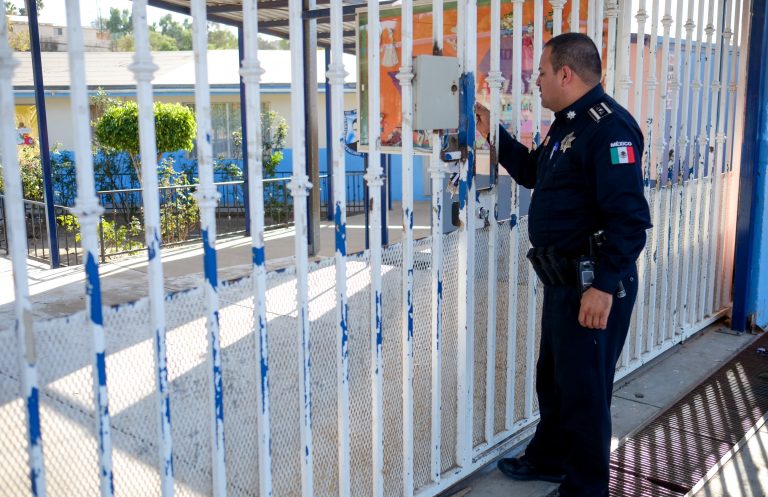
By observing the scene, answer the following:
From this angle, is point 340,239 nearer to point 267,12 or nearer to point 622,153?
point 622,153

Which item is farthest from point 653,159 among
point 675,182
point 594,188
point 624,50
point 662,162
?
point 594,188

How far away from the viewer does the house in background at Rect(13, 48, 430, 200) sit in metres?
17.4

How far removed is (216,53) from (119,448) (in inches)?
876

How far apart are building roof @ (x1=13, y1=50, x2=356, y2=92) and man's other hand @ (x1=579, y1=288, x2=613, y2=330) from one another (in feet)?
44.2

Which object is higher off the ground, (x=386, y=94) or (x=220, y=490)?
(x=386, y=94)

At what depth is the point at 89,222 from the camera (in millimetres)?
1755

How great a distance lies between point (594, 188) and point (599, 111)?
0.33 m

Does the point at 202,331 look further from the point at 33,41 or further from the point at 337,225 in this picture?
the point at 33,41

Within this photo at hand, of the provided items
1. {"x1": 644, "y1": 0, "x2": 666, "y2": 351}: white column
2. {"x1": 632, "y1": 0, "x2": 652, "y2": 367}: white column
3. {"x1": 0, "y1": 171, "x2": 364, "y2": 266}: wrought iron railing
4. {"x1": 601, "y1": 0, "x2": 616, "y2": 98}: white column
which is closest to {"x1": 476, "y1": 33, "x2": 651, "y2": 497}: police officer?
{"x1": 601, "y1": 0, "x2": 616, "y2": 98}: white column

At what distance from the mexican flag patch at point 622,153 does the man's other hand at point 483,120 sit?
687 mm

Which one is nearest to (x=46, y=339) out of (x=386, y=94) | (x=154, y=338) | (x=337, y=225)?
(x=154, y=338)

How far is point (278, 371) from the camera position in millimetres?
2375

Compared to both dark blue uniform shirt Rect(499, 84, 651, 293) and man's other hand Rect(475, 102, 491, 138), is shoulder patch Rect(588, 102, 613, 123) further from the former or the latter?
man's other hand Rect(475, 102, 491, 138)

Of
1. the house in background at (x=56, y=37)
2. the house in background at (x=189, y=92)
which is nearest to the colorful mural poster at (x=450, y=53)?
the house in background at (x=189, y=92)
